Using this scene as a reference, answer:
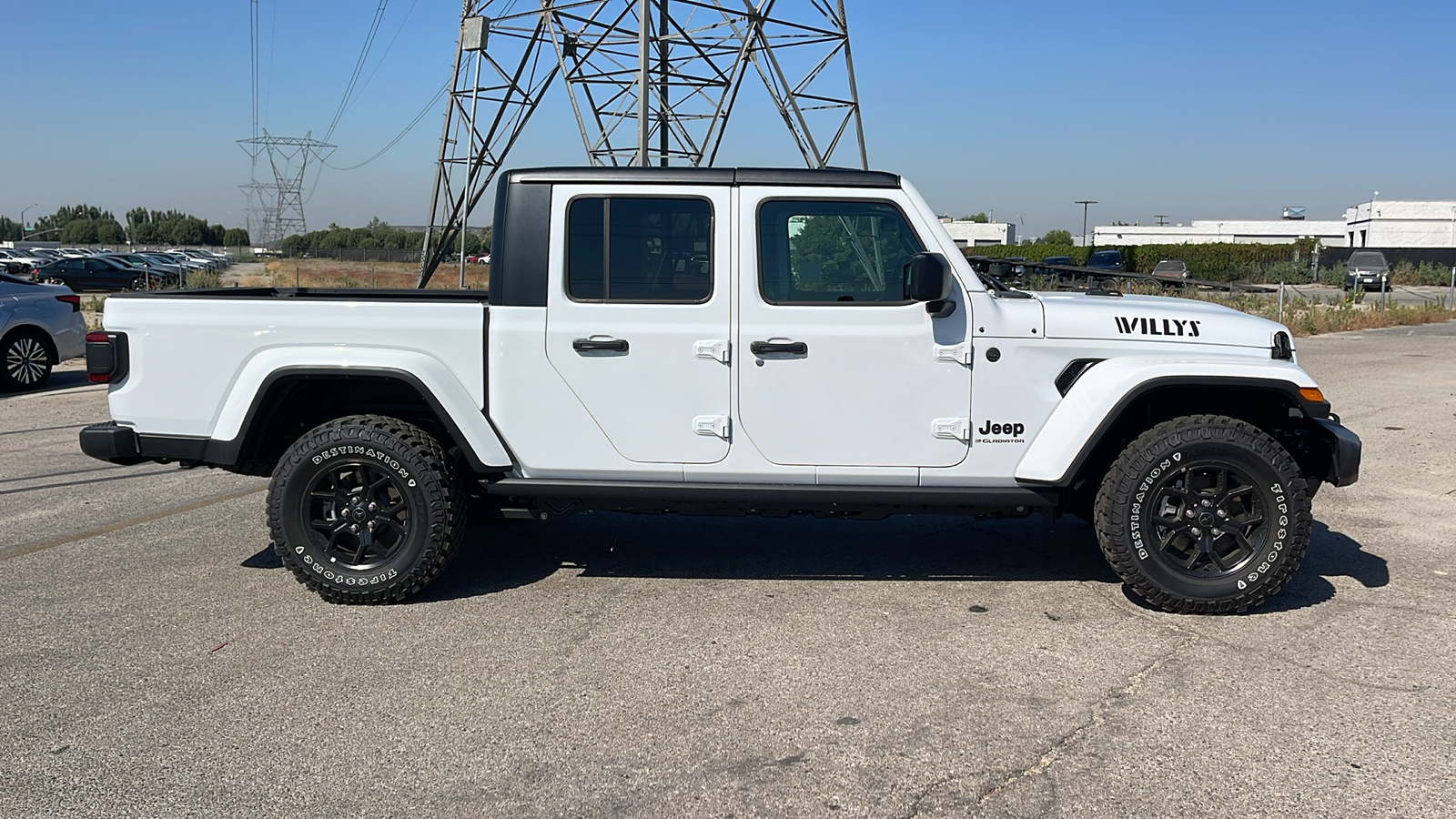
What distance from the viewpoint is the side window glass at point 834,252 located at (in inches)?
192

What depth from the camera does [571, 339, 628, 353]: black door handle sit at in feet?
16.0

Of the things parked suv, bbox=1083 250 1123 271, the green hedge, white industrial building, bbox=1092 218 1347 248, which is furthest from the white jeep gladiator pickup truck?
white industrial building, bbox=1092 218 1347 248

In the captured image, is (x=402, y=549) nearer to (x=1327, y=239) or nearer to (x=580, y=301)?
(x=580, y=301)

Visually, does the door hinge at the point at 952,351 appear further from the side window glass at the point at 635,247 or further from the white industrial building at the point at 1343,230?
the white industrial building at the point at 1343,230

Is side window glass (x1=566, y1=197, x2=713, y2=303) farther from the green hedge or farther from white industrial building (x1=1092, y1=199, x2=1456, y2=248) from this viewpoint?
white industrial building (x1=1092, y1=199, x2=1456, y2=248)

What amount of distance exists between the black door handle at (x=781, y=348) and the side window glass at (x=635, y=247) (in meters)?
0.43

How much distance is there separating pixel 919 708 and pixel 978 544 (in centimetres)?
241

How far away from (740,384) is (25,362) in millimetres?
10982

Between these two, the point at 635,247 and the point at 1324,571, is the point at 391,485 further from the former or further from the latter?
the point at 1324,571

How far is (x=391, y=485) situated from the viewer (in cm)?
503

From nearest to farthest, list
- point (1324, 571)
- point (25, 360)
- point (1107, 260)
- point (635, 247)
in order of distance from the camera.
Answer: point (635, 247) → point (1324, 571) → point (25, 360) → point (1107, 260)

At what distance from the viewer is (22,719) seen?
3766 mm

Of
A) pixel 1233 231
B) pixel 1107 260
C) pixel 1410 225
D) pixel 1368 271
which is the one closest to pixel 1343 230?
pixel 1233 231

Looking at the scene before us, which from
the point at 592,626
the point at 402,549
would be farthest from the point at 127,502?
the point at 592,626
